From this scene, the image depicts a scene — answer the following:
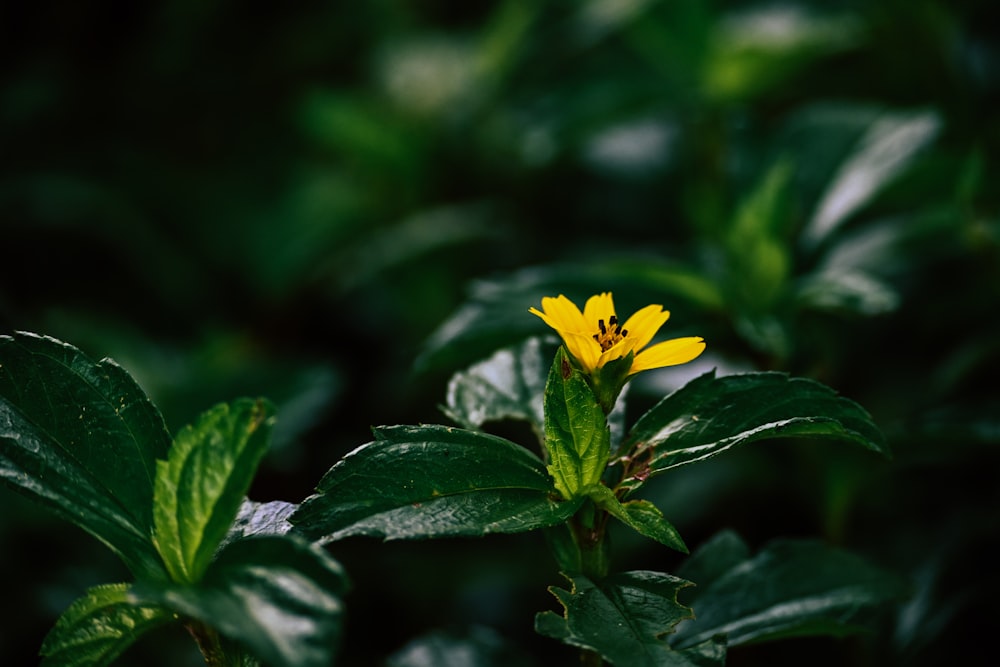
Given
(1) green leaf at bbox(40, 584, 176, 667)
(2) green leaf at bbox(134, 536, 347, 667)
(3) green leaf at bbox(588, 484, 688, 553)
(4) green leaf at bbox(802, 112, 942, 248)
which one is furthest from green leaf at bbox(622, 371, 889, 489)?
(4) green leaf at bbox(802, 112, 942, 248)

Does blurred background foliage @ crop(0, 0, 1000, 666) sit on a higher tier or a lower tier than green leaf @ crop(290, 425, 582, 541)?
higher

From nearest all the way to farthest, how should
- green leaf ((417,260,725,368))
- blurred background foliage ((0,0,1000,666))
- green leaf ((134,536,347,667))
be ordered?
green leaf ((134,536,347,667)), green leaf ((417,260,725,368)), blurred background foliage ((0,0,1000,666))

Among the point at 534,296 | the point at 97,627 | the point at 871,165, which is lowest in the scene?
the point at 97,627

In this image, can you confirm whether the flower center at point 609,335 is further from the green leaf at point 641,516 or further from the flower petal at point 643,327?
the green leaf at point 641,516

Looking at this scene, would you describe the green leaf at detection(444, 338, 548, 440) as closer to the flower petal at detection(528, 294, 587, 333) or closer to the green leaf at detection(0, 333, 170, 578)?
the flower petal at detection(528, 294, 587, 333)

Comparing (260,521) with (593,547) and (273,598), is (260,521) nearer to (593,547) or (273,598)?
(273,598)

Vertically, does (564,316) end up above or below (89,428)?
above

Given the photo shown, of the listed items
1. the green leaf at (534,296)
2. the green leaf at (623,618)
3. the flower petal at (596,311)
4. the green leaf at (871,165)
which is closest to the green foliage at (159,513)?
the green leaf at (623,618)

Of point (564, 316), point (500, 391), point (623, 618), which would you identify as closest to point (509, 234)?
point (500, 391)
